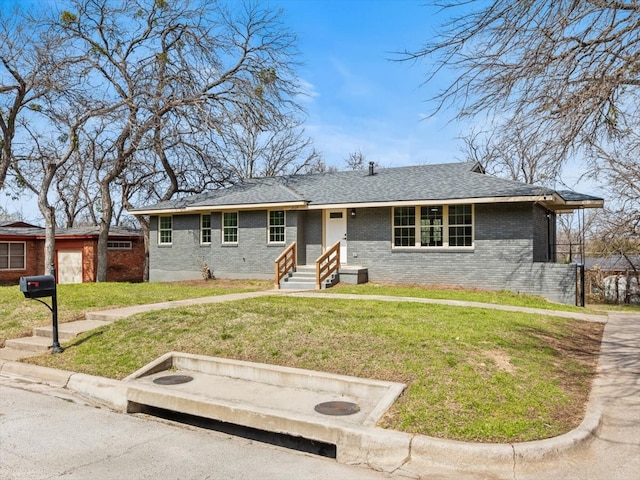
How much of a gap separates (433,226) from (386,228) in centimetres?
167

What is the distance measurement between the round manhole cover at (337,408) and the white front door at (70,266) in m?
24.8

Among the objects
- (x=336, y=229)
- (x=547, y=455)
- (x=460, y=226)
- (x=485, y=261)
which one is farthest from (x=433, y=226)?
(x=547, y=455)

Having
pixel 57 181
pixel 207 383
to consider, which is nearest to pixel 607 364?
pixel 207 383

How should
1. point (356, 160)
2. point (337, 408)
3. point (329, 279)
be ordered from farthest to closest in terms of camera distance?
point (356, 160) → point (329, 279) → point (337, 408)

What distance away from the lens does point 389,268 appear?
17.7 metres

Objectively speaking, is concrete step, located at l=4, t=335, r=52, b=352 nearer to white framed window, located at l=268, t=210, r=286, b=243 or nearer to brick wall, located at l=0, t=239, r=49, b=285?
white framed window, located at l=268, t=210, r=286, b=243

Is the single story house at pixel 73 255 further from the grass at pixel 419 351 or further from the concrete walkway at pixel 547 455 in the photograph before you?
the concrete walkway at pixel 547 455

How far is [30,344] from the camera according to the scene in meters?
8.33

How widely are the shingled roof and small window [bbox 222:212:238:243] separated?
0.62 meters

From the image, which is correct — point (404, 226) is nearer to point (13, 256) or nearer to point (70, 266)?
point (70, 266)

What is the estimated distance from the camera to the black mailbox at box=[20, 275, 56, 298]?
7508 mm

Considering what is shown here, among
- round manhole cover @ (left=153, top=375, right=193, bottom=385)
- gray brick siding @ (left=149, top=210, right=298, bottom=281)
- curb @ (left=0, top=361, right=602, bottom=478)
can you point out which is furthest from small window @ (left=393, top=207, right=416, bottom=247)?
curb @ (left=0, top=361, right=602, bottom=478)

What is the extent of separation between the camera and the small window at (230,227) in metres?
20.7

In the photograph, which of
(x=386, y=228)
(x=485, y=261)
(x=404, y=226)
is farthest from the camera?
(x=386, y=228)
